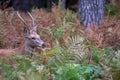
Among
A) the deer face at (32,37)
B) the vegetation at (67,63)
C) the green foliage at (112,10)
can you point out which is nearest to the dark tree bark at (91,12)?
the green foliage at (112,10)

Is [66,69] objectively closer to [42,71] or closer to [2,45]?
[42,71]

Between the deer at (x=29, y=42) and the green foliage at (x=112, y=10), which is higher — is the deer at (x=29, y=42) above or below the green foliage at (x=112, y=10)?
above

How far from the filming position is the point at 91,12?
33.6 ft

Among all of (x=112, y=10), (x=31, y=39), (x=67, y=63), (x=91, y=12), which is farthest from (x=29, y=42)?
(x=112, y=10)

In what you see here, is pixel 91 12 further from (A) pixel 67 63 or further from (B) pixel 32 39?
(A) pixel 67 63

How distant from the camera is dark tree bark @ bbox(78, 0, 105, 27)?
1013 cm

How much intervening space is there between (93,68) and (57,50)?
589 mm

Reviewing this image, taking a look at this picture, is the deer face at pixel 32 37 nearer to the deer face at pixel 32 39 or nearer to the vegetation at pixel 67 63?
the deer face at pixel 32 39

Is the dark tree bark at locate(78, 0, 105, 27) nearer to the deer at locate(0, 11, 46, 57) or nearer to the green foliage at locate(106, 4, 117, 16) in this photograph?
the green foliage at locate(106, 4, 117, 16)

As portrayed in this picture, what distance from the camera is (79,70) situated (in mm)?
4938

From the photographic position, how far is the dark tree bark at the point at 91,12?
1013 centimetres

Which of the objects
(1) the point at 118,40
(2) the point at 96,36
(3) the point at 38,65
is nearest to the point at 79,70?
(3) the point at 38,65

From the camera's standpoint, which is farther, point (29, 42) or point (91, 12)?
point (91, 12)

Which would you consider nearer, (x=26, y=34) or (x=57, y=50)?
(x=57, y=50)
